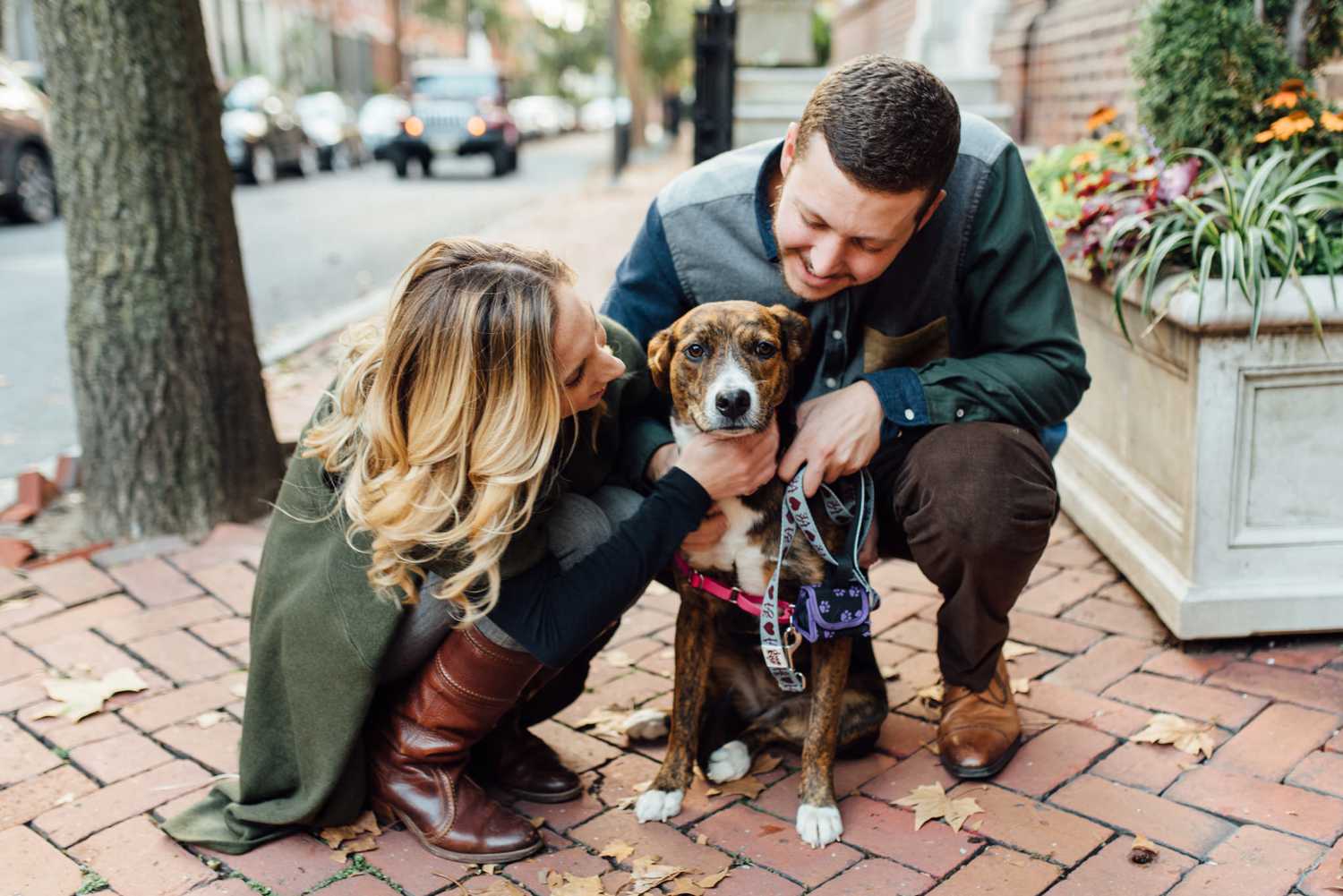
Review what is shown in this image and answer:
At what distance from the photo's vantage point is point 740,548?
260 cm

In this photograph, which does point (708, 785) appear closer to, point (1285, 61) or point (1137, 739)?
point (1137, 739)

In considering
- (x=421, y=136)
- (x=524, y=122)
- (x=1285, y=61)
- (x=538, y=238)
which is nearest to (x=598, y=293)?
(x=538, y=238)

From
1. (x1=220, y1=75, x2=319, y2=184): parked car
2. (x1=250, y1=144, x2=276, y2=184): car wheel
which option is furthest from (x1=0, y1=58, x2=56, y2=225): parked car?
(x1=250, y1=144, x2=276, y2=184): car wheel

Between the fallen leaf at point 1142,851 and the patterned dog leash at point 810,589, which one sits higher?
the patterned dog leash at point 810,589

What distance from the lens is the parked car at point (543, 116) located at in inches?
1690

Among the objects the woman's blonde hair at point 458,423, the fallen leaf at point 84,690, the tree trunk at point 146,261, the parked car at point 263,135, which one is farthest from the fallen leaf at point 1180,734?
the parked car at point 263,135

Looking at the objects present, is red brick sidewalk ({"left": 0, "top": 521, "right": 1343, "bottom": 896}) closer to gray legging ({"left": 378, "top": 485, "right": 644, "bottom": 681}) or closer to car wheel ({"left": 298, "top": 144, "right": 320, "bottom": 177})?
gray legging ({"left": 378, "top": 485, "right": 644, "bottom": 681})

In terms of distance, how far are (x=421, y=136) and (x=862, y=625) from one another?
20.6m

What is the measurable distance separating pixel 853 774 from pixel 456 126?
2093 cm

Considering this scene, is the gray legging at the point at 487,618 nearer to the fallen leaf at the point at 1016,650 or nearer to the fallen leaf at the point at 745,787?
the fallen leaf at the point at 745,787

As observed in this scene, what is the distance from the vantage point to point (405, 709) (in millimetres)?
2580

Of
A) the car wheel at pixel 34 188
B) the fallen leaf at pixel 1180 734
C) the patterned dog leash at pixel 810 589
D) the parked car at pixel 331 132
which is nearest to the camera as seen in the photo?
the patterned dog leash at pixel 810 589

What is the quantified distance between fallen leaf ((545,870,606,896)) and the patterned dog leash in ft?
1.88

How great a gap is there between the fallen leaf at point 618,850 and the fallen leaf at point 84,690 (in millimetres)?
1491
